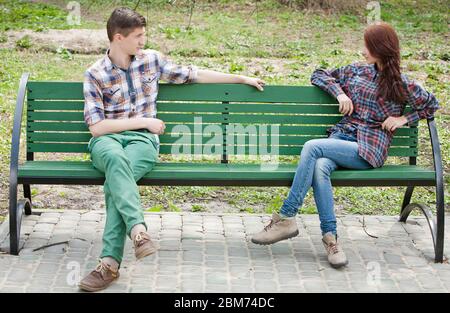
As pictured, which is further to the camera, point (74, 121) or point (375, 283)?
point (74, 121)

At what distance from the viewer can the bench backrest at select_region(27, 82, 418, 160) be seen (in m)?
5.69

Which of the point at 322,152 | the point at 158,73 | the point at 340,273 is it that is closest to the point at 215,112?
the point at 158,73

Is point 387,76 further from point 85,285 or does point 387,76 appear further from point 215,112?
point 85,285

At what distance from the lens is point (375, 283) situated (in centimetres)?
488

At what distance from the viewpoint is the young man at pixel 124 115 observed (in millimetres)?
4707

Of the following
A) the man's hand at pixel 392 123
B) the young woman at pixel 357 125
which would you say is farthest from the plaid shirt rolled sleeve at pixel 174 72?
the man's hand at pixel 392 123

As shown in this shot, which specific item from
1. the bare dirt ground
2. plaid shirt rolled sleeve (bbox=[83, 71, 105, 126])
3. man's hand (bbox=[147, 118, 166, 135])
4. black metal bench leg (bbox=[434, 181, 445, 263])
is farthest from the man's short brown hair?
the bare dirt ground

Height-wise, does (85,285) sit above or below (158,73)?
below

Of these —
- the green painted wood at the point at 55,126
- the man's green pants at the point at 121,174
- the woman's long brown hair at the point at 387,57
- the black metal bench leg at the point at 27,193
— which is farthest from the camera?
the black metal bench leg at the point at 27,193

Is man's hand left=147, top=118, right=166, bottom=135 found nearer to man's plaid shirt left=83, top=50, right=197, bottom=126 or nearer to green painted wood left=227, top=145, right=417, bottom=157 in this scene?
man's plaid shirt left=83, top=50, right=197, bottom=126

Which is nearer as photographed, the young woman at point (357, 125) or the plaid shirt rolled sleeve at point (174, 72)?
the young woman at point (357, 125)

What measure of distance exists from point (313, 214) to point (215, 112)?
1081mm

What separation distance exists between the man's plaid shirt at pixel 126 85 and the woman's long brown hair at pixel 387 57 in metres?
1.21

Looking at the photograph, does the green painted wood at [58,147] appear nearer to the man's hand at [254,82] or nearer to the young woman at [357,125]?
the man's hand at [254,82]
